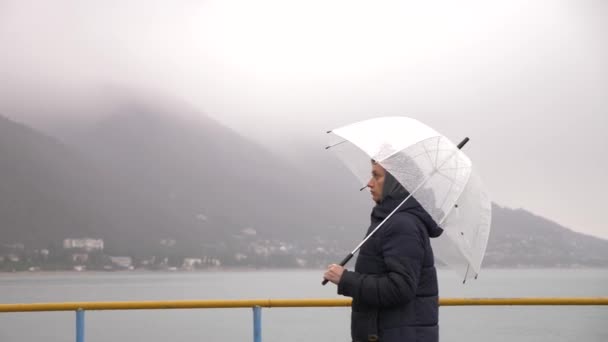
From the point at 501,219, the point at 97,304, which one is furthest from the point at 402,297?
the point at 501,219

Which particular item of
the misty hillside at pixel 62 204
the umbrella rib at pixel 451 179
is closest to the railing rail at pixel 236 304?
the umbrella rib at pixel 451 179

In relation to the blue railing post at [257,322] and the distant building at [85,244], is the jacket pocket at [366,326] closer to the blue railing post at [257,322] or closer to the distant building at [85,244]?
the blue railing post at [257,322]

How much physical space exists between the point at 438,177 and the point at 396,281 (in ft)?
1.66

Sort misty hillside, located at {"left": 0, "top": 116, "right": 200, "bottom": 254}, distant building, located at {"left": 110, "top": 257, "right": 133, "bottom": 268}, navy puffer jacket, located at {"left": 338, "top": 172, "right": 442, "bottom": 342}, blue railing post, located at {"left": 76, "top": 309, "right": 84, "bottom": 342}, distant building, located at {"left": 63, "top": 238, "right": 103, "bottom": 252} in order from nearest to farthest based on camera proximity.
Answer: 1. navy puffer jacket, located at {"left": 338, "top": 172, "right": 442, "bottom": 342}
2. blue railing post, located at {"left": 76, "top": 309, "right": 84, "bottom": 342}
3. distant building, located at {"left": 63, "top": 238, "right": 103, "bottom": 252}
4. misty hillside, located at {"left": 0, "top": 116, "right": 200, "bottom": 254}
5. distant building, located at {"left": 110, "top": 257, "right": 133, "bottom": 268}

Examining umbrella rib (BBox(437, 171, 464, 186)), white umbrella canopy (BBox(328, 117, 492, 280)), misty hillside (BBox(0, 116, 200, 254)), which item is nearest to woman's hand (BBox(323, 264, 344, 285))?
white umbrella canopy (BBox(328, 117, 492, 280))

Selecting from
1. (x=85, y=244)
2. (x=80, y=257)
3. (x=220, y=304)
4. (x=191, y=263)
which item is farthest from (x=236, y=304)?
(x=191, y=263)

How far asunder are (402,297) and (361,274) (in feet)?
0.50

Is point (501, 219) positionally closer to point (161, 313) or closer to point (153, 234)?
point (153, 234)

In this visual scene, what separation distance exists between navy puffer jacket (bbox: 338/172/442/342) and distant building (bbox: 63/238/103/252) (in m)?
141

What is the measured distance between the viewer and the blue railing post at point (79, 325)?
14.3 ft

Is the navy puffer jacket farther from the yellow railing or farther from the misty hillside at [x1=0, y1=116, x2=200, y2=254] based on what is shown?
the misty hillside at [x1=0, y1=116, x2=200, y2=254]

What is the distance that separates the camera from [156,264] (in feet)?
518

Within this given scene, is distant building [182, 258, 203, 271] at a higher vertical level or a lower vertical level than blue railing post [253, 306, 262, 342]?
lower

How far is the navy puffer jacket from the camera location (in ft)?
8.58
